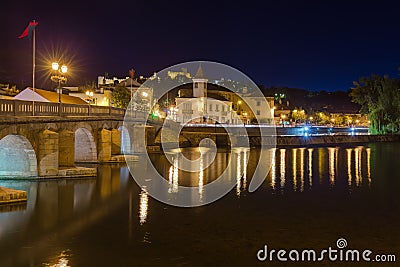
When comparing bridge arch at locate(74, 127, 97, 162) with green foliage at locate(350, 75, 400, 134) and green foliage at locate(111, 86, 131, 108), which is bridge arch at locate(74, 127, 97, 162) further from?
green foliage at locate(350, 75, 400, 134)

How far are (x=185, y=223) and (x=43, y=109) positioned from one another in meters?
11.4

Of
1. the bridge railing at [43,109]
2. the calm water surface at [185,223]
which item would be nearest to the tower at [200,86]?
the bridge railing at [43,109]

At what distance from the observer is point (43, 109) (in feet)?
83.1

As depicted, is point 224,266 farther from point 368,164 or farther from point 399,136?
point 399,136

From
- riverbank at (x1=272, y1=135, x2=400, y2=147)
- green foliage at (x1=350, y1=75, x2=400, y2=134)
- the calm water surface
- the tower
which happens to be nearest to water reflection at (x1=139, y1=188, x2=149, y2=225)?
the calm water surface

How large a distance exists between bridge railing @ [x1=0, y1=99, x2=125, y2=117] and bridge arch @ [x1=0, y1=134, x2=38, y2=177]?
1837 millimetres

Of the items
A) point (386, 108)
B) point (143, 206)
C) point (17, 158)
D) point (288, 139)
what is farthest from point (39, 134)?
point (386, 108)

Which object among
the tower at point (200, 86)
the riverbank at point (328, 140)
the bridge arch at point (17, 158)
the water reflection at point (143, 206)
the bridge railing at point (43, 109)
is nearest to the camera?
the water reflection at point (143, 206)

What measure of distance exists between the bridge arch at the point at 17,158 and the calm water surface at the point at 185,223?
2.27 ft

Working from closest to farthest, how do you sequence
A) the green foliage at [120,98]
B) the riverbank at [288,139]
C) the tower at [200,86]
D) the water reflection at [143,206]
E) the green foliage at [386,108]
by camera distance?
the water reflection at [143,206], the riverbank at [288,139], the green foliage at [120,98], the green foliage at [386,108], the tower at [200,86]

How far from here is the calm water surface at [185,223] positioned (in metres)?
14.6

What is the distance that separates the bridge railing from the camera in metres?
21.8

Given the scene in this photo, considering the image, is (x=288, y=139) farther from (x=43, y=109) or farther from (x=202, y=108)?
(x=43, y=109)

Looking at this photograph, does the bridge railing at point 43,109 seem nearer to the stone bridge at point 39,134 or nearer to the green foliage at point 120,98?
the stone bridge at point 39,134
